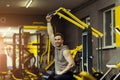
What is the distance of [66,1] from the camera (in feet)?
30.2

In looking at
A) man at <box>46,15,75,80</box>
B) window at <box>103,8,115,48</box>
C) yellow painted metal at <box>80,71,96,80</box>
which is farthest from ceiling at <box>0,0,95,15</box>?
yellow painted metal at <box>80,71,96,80</box>

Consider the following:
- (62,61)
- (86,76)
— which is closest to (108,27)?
(62,61)

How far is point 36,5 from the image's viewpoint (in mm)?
9766

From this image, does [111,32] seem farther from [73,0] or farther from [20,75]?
[20,75]

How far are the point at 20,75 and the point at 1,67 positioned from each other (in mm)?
950

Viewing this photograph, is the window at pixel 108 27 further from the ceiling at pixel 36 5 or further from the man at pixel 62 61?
the man at pixel 62 61

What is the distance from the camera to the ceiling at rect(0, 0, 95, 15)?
9.27 m

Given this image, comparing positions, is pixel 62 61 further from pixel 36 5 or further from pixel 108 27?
pixel 36 5

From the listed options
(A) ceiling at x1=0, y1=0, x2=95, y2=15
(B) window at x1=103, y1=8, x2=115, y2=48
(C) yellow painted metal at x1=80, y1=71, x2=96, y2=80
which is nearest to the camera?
(C) yellow painted metal at x1=80, y1=71, x2=96, y2=80

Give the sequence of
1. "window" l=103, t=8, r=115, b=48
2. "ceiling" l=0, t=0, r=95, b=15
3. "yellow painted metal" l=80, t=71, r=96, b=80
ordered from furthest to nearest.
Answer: "ceiling" l=0, t=0, r=95, b=15 < "window" l=103, t=8, r=115, b=48 < "yellow painted metal" l=80, t=71, r=96, b=80

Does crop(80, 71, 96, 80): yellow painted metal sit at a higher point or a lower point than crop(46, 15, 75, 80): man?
lower

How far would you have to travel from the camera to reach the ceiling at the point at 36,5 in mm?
9266

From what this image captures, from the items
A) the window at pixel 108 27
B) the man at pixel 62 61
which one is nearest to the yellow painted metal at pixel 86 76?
the man at pixel 62 61

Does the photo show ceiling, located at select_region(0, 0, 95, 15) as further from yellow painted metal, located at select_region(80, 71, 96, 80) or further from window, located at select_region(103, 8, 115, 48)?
yellow painted metal, located at select_region(80, 71, 96, 80)
